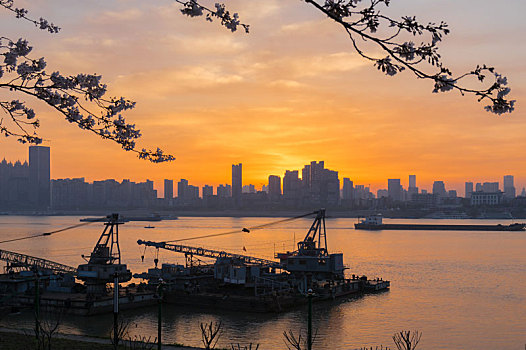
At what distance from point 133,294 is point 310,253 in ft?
79.5

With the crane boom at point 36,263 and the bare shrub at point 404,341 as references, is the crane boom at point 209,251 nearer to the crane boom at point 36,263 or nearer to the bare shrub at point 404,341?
the crane boom at point 36,263

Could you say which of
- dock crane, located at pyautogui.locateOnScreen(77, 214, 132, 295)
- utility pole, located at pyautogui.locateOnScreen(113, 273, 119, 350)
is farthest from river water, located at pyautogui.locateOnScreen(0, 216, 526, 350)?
utility pole, located at pyautogui.locateOnScreen(113, 273, 119, 350)

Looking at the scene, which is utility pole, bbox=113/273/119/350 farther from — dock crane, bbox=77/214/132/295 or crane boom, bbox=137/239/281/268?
crane boom, bbox=137/239/281/268

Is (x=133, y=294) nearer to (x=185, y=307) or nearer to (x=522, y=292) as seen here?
(x=185, y=307)

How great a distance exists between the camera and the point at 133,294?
177ft

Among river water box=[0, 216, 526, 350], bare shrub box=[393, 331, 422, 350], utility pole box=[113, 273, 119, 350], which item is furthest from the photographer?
river water box=[0, 216, 526, 350]

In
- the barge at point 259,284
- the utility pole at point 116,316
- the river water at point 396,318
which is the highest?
the utility pole at point 116,316

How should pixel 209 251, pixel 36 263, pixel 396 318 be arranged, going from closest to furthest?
pixel 396 318, pixel 36 263, pixel 209 251

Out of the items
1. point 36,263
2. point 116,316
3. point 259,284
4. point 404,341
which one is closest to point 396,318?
point 404,341

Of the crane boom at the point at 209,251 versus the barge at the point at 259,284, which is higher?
the crane boom at the point at 209,251

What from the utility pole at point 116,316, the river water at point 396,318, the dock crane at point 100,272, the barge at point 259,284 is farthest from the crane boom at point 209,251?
the utility pole at point 116,316

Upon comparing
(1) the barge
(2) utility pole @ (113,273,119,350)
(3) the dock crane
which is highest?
(2) utility pole @ (113,273,119,350)

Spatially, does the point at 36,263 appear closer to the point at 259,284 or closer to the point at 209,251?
the point at 209,251

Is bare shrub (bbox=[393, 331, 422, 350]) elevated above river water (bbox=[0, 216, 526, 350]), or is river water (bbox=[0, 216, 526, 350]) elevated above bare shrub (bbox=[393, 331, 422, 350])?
bare shrub (bbox=[393, 331, 422, 350])
